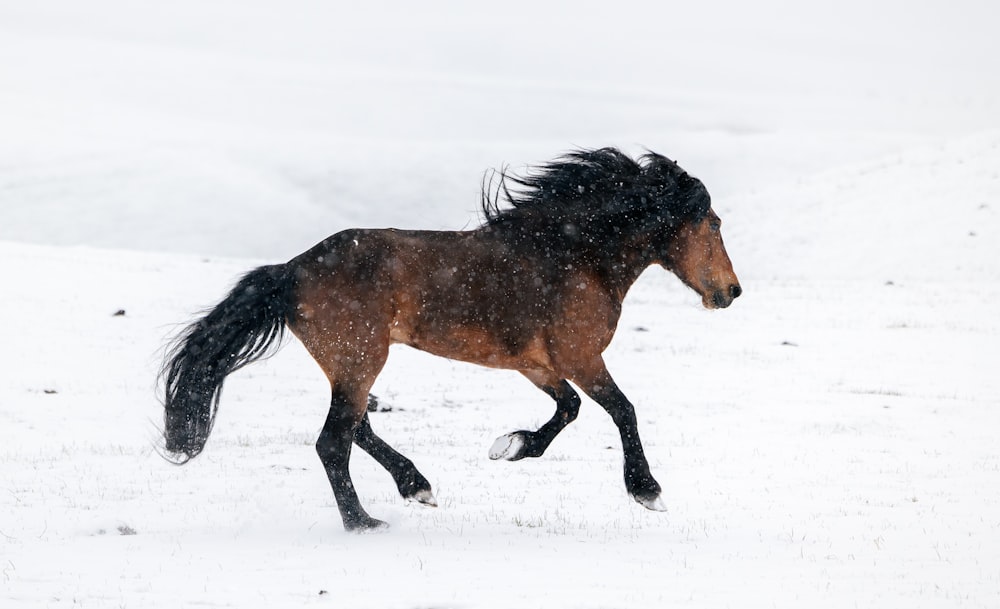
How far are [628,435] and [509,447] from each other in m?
0.92

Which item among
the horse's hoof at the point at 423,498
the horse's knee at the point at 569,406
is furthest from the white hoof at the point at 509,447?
the horse's hoof at the point at 423,498

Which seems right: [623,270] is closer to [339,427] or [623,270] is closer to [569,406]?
[569,406]

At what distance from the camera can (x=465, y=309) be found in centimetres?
757

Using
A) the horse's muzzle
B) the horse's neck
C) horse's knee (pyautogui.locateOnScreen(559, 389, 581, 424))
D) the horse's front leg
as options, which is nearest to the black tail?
horse's knee (pyautogui.locateOnScreen(559, 389, 581, 424))

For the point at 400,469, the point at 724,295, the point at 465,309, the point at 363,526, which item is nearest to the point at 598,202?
the point at 724,295

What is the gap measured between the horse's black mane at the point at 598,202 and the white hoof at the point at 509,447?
152cm

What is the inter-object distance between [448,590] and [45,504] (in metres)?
4.20

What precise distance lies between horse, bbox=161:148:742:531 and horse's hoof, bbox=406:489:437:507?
0.04 feet

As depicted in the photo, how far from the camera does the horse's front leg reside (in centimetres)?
737

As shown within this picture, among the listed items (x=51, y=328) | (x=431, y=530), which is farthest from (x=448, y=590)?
(x=51, y=328)

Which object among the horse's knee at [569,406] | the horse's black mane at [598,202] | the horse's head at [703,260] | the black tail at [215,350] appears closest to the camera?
the black tail at [215,350]

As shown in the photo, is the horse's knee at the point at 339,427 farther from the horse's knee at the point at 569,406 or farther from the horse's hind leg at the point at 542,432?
the horse's knee at the point at 569,406

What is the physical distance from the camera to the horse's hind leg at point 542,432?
7.79m

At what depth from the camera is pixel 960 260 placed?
33.9m
